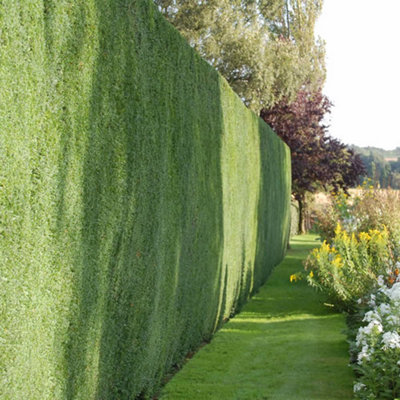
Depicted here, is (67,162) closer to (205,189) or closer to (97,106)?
(97,106)

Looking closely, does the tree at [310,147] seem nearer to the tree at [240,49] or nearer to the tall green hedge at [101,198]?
the tree at [240,49]

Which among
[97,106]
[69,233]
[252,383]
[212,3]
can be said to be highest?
[212,3]

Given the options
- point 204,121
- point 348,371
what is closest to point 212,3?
point 204,121

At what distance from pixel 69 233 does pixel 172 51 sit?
259cm

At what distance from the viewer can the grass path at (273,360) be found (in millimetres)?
5230

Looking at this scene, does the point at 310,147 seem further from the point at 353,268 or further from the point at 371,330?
the point at 371,330

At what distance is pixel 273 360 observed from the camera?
20.8ft

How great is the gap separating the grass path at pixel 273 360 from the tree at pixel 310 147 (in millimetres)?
13063

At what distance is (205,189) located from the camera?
6402 millimetres

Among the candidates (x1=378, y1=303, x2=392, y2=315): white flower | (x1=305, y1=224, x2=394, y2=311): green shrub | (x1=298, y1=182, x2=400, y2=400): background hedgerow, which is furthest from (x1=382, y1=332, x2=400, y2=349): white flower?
(x1=305, y1=224, x2=394, y2=311): green shrub

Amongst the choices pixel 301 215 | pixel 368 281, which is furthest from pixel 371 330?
pixel 301 215

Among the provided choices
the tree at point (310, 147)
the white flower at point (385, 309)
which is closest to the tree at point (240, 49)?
the tree at point (310, 147)

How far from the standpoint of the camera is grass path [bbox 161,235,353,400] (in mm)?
5230

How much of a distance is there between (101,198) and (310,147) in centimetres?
1964
